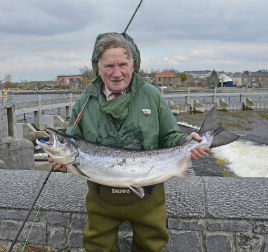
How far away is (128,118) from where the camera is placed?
2938 millimetres

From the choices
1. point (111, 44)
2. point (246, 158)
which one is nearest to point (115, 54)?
point (111, 44)

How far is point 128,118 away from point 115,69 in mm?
457

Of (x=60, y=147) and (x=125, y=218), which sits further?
(x=125, y=218)

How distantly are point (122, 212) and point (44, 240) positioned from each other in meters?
1.14

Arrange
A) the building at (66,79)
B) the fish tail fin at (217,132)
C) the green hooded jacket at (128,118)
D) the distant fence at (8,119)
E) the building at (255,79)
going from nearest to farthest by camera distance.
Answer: the fish tail fin at (217,132) → the green hooded jacket at (128,118) → the distant fence at (8,119) → the building at (255,79) → the building at (66,79)

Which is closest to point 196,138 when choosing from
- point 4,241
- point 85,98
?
point 85,98

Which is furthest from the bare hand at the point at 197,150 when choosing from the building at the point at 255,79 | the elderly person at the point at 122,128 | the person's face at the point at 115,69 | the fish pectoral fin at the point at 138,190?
the building at the point at 255,79

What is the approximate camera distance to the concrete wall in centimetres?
318

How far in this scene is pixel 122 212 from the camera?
116 inches

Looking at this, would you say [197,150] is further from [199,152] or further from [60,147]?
[60,147]

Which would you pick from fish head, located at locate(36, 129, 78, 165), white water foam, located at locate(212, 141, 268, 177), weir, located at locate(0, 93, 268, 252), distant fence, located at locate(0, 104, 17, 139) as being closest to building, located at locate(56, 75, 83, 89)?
distant fence, located at locate(0, 104, 17, 139)

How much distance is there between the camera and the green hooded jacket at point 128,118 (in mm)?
2926

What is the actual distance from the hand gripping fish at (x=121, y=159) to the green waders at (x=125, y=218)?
235 millimetres

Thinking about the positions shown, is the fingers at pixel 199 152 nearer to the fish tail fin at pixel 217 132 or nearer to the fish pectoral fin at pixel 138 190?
the fish tail fin at pixel 217 132
